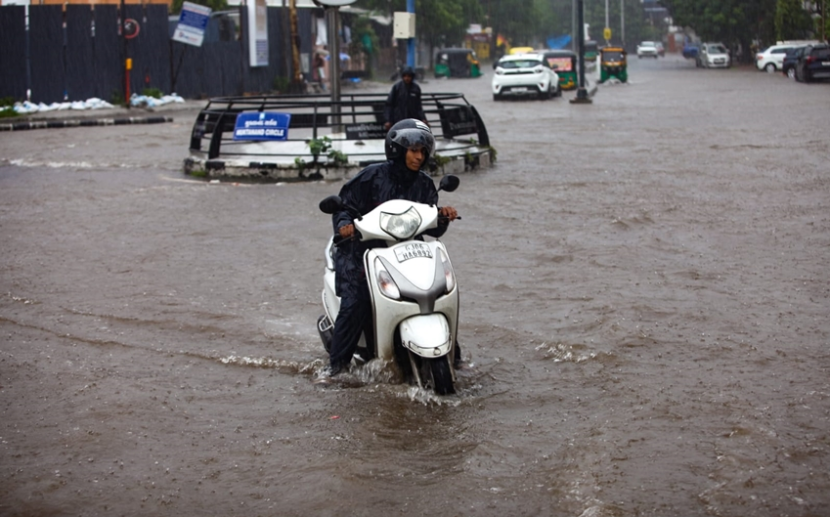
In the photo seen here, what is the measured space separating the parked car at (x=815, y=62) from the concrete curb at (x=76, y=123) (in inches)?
952

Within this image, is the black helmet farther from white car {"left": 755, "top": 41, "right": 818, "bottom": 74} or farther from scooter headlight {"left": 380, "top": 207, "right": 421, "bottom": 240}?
white car {"left": 755, "top": 41, "right": 818, "bottom": 74}

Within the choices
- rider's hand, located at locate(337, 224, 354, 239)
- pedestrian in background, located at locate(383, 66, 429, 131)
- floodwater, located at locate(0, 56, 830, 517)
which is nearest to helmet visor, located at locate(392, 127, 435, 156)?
rider's hand, located at locate(337, 224, 354, 239)

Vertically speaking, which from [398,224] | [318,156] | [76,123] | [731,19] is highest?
[731,19]

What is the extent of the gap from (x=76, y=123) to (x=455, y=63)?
4028 cm

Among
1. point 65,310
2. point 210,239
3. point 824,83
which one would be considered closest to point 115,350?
point 65,310

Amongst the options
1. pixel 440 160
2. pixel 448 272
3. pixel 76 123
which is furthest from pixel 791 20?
pixel 448 272

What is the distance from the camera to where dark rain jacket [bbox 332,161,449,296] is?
5754 millimetres

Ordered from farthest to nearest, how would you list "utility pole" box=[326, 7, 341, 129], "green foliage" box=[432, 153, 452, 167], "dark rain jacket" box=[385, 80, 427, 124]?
"utility pole" box=[326, 7, 341, 129] → "green foliage" box=[432, 153, 452, 167] → "dark rain jacket" box=[385, 80, 427, 124]

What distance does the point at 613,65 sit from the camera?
168 feet

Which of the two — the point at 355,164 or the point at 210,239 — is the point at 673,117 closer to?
the point at 355,164

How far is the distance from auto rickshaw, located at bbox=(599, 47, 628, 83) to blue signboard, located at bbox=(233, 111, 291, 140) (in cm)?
3729

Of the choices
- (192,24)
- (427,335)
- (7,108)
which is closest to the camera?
(427,335)

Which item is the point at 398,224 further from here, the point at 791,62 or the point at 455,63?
the point at 455,63

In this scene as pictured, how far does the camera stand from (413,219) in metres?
5.50
